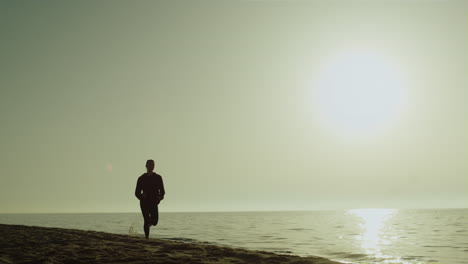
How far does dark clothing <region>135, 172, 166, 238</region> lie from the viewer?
13.8 meters

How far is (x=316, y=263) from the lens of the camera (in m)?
9.30

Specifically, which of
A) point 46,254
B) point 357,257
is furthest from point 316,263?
point 357,257

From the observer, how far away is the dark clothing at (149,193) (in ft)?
45.3

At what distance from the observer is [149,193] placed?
13.8 m

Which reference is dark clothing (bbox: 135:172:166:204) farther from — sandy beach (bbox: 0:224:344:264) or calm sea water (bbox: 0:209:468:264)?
calm sea water (bbox: 0:209:468:264)

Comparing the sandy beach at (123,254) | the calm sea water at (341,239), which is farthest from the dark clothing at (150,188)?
the calm sea water at (341,239)

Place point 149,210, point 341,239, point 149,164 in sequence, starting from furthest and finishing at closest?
1. point 341,239
2. point 149,210
3. point 149,164

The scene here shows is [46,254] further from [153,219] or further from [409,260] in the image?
[409,260]

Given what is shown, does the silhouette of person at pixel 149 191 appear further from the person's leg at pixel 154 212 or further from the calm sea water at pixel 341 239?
the calm sea water at pixel 341 239

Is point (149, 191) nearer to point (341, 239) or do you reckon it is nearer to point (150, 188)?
point (150, 188)

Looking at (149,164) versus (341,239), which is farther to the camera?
(341,239)

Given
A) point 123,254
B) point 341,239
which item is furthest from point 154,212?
point 341,239

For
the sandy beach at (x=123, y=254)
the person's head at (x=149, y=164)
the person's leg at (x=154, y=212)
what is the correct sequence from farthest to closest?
the person's leg at (x=154, y=212) → the person's head at (x=149, y=164) → the sandy beach at (x=123, y=254)

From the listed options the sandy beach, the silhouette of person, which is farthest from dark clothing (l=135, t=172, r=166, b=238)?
the sandy beach
